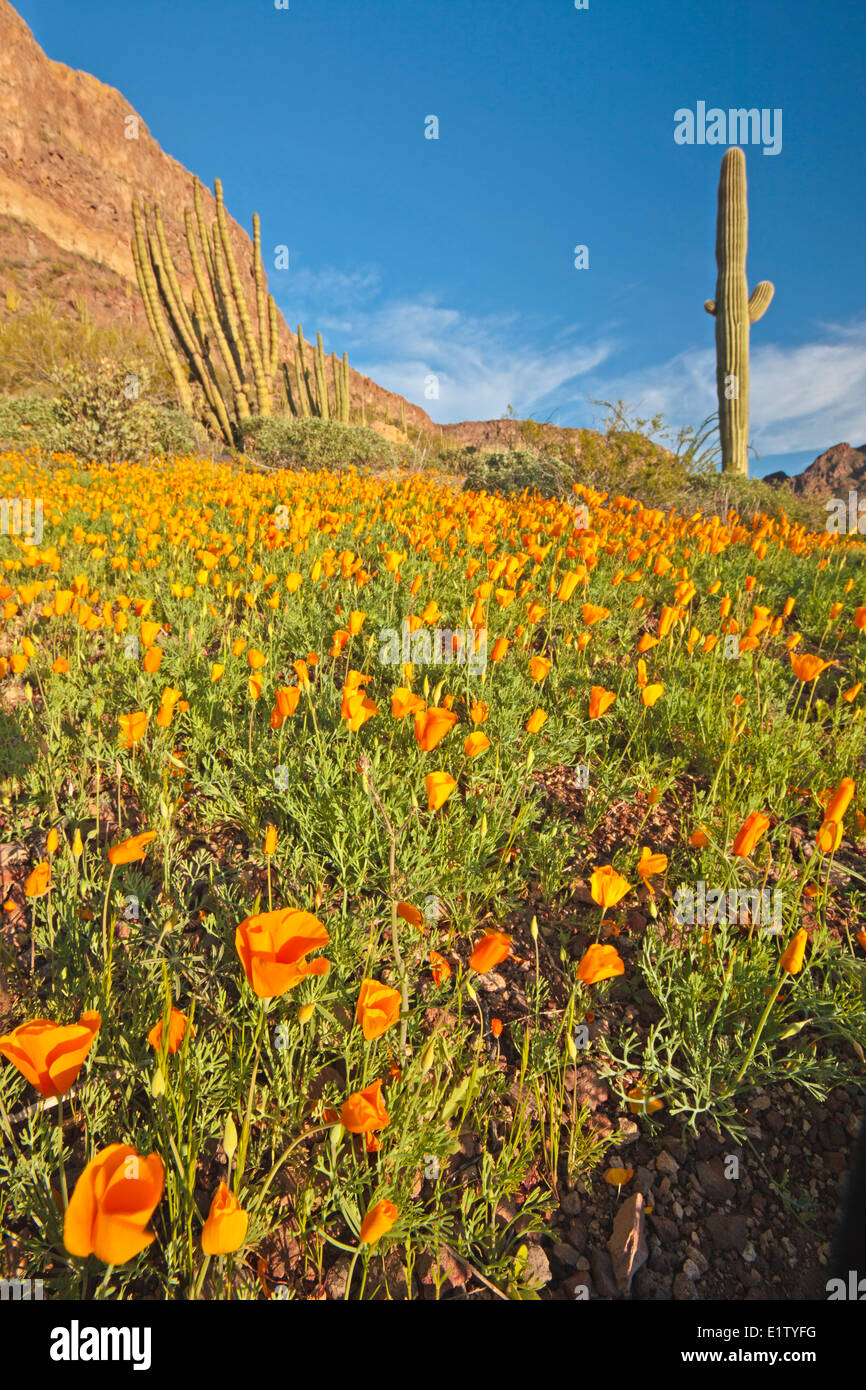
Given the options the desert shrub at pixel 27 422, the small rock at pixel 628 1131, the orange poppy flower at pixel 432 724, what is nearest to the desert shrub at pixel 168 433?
the desert shrub at pixel 27 422

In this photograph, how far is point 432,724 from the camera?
4.85 ft

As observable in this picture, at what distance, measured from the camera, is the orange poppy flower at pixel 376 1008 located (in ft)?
3.22

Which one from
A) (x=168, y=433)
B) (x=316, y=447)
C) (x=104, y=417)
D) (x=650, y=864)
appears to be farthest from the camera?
(x=316, y=447)

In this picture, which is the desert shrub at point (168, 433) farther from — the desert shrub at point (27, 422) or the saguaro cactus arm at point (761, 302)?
the saguaro cactus arm at point (761, 302)

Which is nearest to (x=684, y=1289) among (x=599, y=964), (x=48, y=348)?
(x=599, y=964)

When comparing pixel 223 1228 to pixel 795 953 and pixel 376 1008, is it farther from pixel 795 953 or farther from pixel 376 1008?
pixel 795 953

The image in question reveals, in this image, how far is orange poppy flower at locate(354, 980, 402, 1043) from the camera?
98 centimetres

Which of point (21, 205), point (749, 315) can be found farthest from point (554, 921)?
point (21, 205)

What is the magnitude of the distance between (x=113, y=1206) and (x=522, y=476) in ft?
30.2

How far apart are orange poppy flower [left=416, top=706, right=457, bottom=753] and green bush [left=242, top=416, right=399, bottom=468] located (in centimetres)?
1088

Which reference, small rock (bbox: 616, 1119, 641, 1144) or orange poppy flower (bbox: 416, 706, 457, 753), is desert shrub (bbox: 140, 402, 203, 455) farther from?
small rock (bbox: 616, 1119, 641, 1144)

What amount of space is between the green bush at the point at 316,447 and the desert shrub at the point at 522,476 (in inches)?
125
